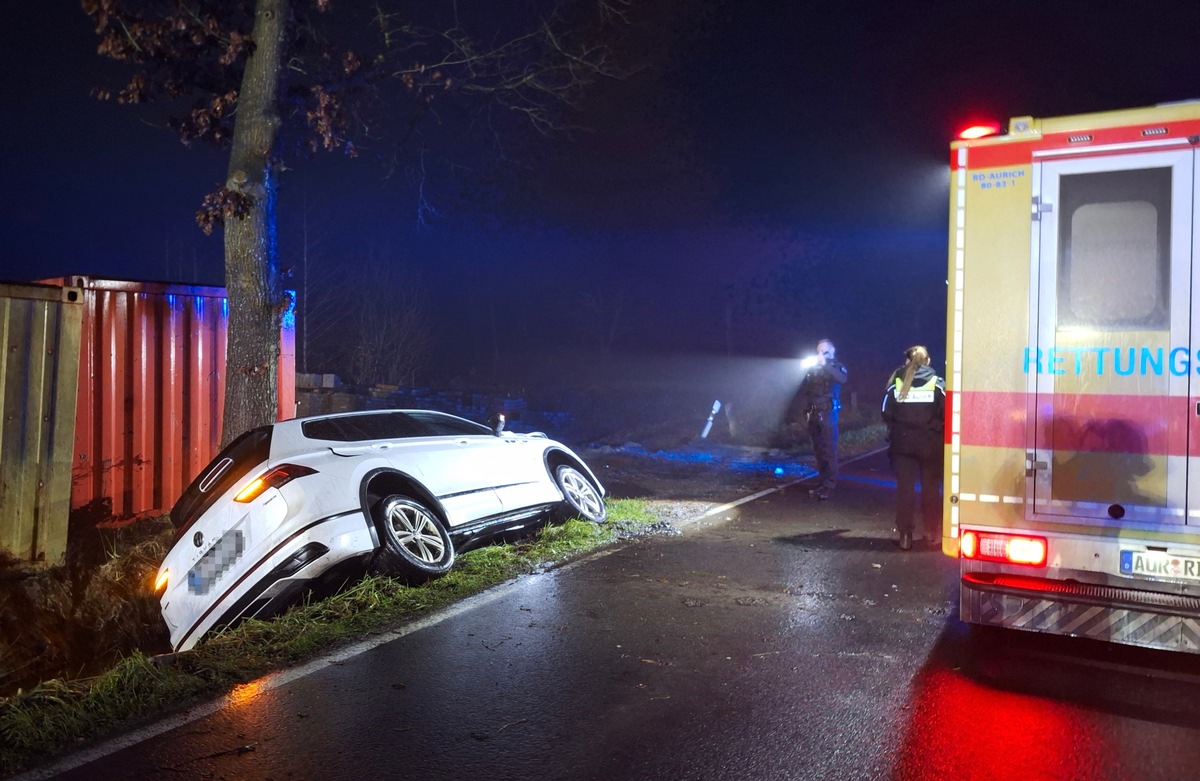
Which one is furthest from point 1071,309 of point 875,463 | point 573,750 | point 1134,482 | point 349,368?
point 349,368

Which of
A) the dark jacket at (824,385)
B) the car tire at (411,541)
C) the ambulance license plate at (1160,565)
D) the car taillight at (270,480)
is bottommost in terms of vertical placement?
the car tire at (411,541)

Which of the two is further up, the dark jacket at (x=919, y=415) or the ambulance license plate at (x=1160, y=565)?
the dark jacket at (x=919, y=415)

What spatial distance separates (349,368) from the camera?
25047 mm

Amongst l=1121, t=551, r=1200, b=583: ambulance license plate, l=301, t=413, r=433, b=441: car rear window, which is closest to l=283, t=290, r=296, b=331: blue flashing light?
l=301, t=413, r=433, b=441: car rear window

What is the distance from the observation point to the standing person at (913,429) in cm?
768

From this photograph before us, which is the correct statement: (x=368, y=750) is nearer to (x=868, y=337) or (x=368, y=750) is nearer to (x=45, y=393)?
(x=45, y=393)

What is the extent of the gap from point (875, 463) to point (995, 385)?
11.8 m

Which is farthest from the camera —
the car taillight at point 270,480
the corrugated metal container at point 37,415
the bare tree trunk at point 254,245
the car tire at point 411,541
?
the bare tree trunk at point 254,245

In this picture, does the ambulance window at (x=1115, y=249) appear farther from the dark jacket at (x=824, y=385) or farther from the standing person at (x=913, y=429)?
the dark jacket at (x=824, y=385)

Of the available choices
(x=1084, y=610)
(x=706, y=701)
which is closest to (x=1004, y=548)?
(x=1084, y=610)

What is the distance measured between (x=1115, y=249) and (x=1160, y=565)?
1.58 metres

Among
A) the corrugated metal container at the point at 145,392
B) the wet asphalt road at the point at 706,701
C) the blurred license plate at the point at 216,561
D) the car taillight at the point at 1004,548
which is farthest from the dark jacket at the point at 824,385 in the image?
the blurred license plate at the point at 216,561

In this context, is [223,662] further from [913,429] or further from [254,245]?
[913,429]

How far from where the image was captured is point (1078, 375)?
4.38 meters
